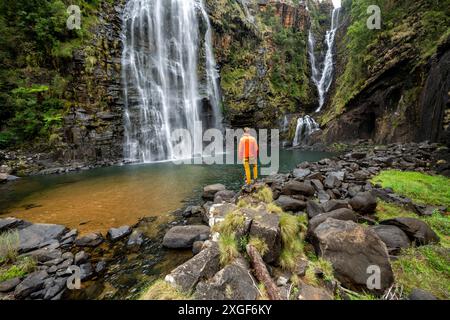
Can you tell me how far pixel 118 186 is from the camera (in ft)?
34.4

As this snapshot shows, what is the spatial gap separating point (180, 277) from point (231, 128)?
28435 mm

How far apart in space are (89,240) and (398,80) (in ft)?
81.2

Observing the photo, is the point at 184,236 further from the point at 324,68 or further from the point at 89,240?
the point at 324,68

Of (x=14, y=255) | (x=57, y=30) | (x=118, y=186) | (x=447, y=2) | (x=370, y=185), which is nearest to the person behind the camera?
(x=14, y=255)

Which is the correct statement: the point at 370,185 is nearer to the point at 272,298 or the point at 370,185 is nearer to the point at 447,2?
the point at 272,298

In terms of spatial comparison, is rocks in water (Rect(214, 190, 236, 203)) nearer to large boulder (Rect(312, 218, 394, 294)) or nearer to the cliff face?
large boulder (Rect(312, 218, 394, 294))

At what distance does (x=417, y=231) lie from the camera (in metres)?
3.59

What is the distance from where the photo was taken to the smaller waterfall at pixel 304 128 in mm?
28500

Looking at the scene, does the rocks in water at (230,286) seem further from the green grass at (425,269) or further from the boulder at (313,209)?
the boulder at (313,209)

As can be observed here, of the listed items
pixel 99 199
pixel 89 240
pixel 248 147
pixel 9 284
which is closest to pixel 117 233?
pixel 89 240

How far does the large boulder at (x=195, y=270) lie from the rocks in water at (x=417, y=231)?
3.48 meters

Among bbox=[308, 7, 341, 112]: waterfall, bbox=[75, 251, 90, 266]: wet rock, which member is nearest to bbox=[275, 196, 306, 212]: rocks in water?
bbox=[75, 251, 90, 266]: wet rock

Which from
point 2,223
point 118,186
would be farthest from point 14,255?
point 118,186

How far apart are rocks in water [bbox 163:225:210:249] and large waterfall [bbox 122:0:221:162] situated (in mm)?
18287
